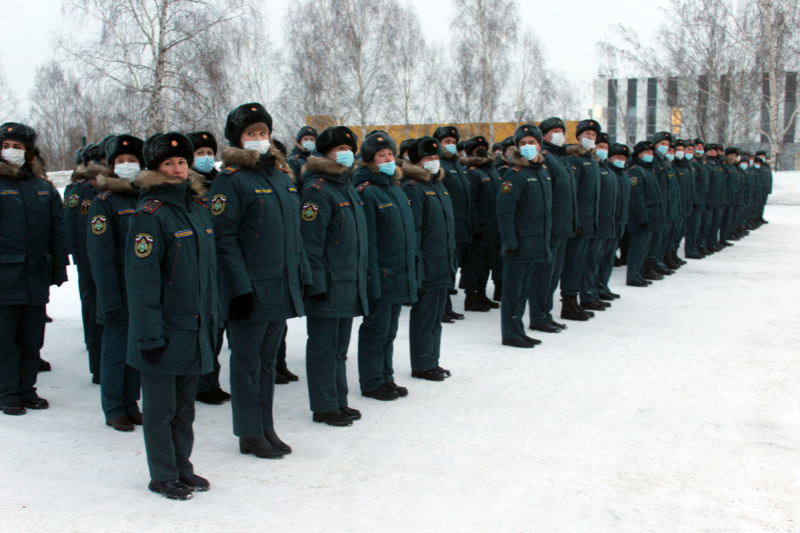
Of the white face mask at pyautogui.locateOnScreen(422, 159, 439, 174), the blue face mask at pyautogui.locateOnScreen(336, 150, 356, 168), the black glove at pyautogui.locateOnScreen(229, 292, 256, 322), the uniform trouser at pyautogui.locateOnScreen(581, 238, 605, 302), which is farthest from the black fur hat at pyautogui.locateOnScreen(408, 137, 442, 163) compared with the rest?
the uniform trouser at pyautogui.locateOnScreen(581, 238, 605, 302)

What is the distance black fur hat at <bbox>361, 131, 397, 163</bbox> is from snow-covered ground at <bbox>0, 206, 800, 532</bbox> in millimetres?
1884

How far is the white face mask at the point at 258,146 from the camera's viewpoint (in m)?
4.32

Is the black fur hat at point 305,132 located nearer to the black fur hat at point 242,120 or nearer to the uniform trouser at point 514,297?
the uniform trouser at point 514,297

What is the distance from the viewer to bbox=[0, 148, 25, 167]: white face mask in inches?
206

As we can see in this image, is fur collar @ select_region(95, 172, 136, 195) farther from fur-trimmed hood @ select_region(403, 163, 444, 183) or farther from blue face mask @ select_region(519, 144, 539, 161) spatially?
blue face mask @ select_region(519, 144, 539, 161)

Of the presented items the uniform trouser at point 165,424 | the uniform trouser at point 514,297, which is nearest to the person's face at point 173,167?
the uniform trouser at point 165,424

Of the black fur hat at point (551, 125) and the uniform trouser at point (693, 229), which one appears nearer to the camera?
the black fur hat at point (551, 125)

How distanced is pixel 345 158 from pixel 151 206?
63.7 inches

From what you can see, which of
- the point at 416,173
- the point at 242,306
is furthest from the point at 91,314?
the point at 416,173

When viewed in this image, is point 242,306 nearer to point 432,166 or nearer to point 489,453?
point 489,453

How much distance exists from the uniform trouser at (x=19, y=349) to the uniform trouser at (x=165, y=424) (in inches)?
81.1

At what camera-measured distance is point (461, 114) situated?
36062 millimetres

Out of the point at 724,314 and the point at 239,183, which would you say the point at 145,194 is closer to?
the point at 239,183

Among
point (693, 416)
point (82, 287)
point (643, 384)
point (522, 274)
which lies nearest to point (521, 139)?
point (522, 274)
